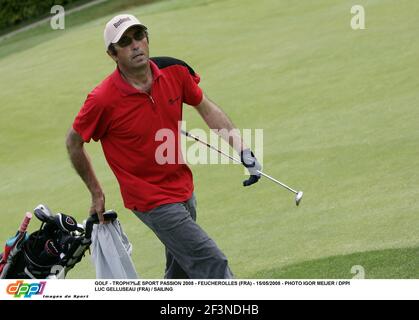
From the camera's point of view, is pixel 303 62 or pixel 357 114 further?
pixel 303 62

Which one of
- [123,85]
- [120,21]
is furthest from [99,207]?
[120,21]

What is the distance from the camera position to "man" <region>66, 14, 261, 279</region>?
21.6ft

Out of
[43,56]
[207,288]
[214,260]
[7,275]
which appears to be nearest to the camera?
[207,288]

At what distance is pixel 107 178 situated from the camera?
41.1 feet

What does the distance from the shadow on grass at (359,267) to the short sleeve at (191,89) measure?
1643mm

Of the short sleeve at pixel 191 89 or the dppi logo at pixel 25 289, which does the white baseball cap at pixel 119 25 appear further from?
the dppi logo at pixel 25 289

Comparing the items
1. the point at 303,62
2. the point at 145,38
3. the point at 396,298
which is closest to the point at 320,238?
the point at 145,38

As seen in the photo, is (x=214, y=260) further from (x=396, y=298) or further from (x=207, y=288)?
(x=396, y=298)

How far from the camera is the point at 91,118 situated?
21.5 feet

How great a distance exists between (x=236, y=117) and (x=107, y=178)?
2.49 m

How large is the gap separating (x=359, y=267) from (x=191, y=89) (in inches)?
72.1

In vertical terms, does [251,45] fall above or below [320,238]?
above

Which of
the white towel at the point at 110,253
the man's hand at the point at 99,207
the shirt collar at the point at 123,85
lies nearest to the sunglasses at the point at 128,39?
the shirt collar at the point at 123,85

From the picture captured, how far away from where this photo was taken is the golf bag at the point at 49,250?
708cm
